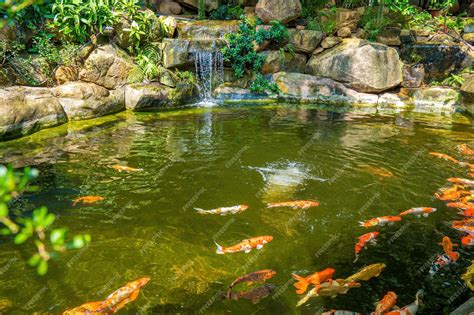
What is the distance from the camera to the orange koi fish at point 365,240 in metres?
4.20

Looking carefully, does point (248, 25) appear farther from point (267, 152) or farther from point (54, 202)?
point (54, 202)

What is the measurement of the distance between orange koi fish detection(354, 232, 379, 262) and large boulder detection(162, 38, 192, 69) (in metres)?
10.3

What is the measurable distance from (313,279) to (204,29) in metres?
12.8

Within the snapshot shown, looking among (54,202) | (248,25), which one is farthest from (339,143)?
(248,25)

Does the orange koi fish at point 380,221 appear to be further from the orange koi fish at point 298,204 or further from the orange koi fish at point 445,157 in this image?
the orange koi fish at point 445,157

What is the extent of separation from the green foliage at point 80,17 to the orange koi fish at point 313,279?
10.4 metres

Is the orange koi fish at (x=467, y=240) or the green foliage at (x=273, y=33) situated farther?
the green foliage at (x=273, y=33)

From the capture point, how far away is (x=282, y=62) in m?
14.2

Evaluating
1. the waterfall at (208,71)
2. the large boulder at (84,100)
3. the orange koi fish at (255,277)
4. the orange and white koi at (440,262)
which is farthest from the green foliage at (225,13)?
the orange koi fish at (255,277)

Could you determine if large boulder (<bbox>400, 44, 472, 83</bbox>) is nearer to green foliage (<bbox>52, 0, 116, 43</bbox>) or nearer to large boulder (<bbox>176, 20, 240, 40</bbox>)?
large boulder (<bbox>176, 20, 240, 40</bbox>)

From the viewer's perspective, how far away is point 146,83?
1184 cm

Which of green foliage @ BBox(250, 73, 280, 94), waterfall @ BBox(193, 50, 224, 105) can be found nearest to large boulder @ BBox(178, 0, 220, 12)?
waterfall @ BBox(193, 50, 224, 105)

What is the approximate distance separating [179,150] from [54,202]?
9.61 ft

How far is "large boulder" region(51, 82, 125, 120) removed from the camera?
9.78m
